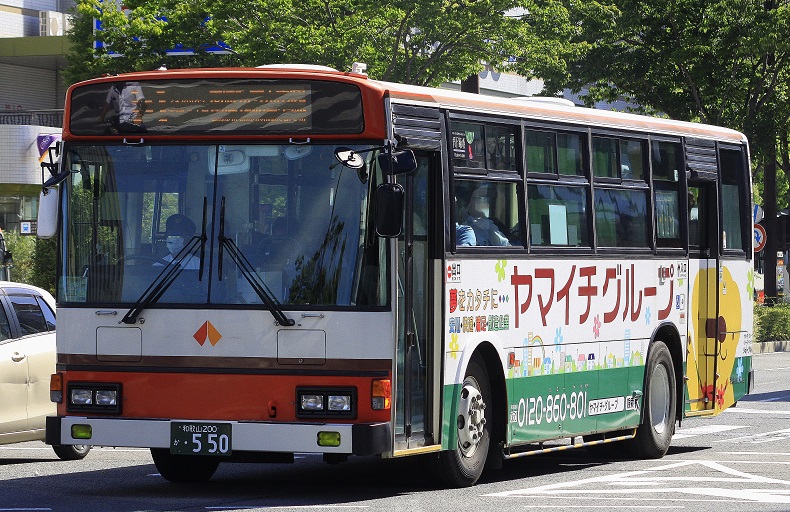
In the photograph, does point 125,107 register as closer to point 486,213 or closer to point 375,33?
point 486,213

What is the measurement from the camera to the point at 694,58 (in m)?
33.7

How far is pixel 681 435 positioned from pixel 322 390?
7.57 metres

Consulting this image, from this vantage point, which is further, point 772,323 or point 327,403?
point 772,323

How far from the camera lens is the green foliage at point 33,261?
30828 mm

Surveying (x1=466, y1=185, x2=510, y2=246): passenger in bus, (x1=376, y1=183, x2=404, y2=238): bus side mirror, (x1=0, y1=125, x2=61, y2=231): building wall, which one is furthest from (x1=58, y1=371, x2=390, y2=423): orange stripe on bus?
(x1=0, y1=125, x2=61, y2=231): building wall

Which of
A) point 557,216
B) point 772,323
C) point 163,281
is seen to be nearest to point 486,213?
point 557,216

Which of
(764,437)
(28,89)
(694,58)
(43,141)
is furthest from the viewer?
(28,89)

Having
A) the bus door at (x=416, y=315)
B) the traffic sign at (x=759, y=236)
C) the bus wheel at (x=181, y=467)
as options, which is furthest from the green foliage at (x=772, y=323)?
the bus door at (x=416, y=315)

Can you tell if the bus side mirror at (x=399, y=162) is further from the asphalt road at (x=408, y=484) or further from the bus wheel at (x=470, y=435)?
the asphalt road at (x=408, y=484)

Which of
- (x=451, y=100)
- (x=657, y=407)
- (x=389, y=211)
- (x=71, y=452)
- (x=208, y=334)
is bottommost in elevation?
(x=71, y=452)

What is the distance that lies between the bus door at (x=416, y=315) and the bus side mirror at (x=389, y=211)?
18.9 inches

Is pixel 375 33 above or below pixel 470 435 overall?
above

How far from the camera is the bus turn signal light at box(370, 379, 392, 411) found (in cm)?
1055

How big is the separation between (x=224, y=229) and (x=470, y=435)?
2.47 meters
